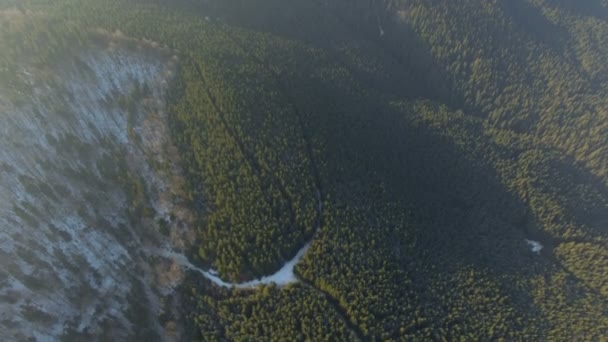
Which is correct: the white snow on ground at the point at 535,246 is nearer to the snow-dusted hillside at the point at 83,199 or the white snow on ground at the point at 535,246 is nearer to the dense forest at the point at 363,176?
the dense forest at the point at 363,176

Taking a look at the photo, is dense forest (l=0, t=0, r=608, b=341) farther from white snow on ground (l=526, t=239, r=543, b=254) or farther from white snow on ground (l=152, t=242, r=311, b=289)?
white snow on ground (l=526, t=239, r=543, b=254)

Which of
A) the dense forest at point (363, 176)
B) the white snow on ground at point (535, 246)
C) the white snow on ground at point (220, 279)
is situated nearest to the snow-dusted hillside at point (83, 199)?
the white snow on ground at point (220, 279)

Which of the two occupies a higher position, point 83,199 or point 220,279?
point 83,199

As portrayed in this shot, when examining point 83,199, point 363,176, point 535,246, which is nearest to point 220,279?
point 83,199

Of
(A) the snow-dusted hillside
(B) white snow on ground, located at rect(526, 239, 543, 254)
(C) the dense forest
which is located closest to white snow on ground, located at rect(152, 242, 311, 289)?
(C) the dense forest

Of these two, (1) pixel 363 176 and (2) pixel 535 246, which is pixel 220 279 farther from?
(2) pixel 535 246

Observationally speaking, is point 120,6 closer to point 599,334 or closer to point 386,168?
point 386,168

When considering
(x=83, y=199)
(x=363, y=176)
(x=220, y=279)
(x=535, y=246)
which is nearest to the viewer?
(x=83, y=199)
